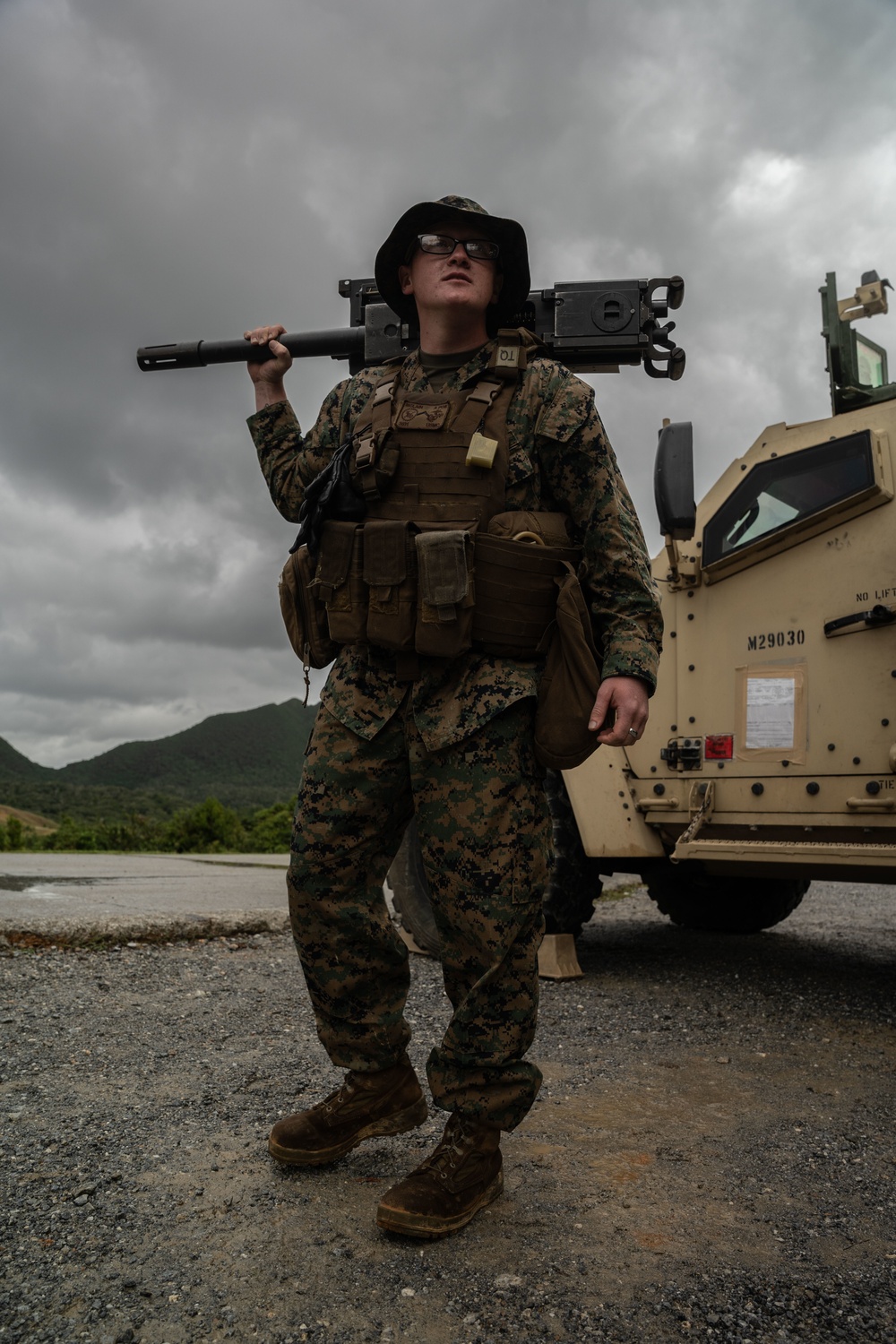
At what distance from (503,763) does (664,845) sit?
8.05 ft

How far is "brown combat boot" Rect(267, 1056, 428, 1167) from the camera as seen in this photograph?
2.03m

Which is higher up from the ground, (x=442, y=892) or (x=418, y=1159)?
(x=442, y=892)

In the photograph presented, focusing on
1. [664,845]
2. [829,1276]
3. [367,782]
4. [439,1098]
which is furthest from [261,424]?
[664,845]

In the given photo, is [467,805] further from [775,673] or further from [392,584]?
[775,673]

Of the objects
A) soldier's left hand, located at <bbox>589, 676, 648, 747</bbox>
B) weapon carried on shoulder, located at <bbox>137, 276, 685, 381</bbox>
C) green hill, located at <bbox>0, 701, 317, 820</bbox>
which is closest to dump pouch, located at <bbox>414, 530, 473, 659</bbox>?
soldier's left hand, located at <bbox>589, 676, 648, 747</bbox>

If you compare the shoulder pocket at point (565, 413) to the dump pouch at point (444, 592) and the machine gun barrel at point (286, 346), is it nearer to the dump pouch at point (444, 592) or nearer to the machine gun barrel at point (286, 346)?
the dump pouch at point (444, 592)

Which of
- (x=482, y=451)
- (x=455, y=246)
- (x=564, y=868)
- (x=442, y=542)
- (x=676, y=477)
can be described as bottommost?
(x=564, y=868)

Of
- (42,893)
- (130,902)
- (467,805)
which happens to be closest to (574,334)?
(467,805)

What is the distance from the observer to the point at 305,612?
2.15 meters

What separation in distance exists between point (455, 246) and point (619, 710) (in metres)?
1.07

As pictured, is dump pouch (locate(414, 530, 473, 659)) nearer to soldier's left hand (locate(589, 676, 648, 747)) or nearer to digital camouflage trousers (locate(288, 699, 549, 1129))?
digital camouflage trousers (locate(288, 699, 549, 1129))

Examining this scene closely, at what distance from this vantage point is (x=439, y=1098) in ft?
6.24

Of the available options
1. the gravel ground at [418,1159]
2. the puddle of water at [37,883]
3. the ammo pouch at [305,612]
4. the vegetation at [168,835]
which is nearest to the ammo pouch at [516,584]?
the ammo pouch at [305,612]

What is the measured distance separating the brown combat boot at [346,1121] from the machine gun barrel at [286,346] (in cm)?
212
